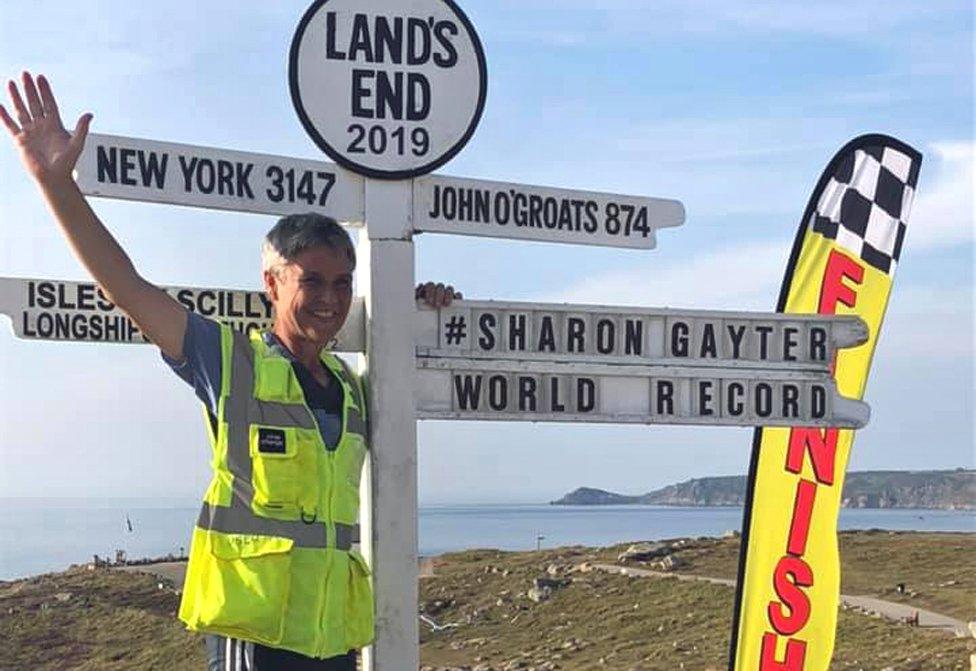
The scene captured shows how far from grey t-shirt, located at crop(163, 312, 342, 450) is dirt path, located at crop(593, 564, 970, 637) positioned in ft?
31.6

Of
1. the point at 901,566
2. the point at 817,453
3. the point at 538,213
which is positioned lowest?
the point at 901,566

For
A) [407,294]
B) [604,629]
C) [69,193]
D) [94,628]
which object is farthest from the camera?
[604,629]

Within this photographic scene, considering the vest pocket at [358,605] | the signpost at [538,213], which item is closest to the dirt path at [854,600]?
the signpost at [538,213]

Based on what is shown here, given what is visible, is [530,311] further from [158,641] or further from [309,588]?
[158,641]

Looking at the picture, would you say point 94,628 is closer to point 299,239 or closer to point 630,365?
point 630,365

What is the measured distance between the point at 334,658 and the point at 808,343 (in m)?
1.99

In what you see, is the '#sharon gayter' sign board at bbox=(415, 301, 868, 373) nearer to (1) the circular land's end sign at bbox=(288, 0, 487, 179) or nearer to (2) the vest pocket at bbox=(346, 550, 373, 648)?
(1) the circular land's end sign at bbox=(288, 0, 487, 179)

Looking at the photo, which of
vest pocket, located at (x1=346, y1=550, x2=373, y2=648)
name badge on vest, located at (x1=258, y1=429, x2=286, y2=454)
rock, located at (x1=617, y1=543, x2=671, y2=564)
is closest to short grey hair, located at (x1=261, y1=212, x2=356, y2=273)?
name badge on vest, located at (x1=258, y1=429, x2=286, y2=454)

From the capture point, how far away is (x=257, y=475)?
3.09m

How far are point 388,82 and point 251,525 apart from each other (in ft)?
4.89

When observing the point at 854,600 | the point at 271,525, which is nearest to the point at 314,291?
the point at 271,525

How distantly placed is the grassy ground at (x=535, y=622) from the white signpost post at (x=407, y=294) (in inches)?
266

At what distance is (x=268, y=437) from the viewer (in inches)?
122

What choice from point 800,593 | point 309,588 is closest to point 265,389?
point 309,588
